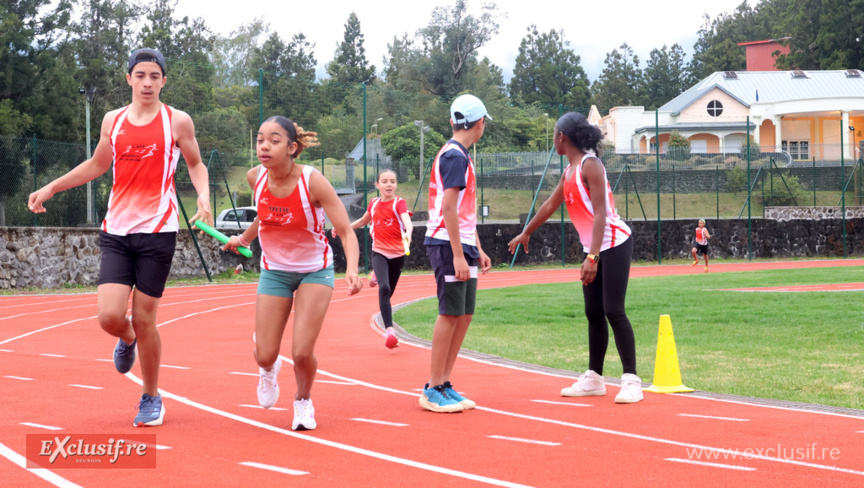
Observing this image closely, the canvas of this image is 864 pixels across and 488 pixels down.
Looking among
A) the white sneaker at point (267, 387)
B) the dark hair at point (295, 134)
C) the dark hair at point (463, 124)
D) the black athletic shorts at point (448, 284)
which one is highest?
the dark hair at point (463, 124)

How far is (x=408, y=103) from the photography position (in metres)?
31.9

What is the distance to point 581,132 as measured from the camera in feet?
21.6

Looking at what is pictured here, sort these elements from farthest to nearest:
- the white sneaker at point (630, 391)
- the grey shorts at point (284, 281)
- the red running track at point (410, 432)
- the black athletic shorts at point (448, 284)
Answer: the white sneaker at point (630, 391), the black athletic shorts at point (448, 284), the grey shorts at point (284, 281), the red running track at point (410, 432)

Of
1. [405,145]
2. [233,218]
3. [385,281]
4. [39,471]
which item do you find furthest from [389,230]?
[405,145]

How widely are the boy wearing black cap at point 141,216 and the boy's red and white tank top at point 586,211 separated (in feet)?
8.38

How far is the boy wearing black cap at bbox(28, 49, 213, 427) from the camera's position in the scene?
5477 mm

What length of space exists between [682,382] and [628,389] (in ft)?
3.62

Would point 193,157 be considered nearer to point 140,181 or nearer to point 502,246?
point 140,181

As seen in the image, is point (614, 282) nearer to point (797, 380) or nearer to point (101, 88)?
point (797, 380)

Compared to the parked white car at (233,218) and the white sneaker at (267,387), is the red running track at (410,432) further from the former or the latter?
the parked white car at (233,218)

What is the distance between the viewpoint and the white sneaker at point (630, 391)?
252 inches

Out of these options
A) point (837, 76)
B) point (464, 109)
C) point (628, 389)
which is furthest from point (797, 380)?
point (837, 76)

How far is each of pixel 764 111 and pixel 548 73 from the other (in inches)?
1978

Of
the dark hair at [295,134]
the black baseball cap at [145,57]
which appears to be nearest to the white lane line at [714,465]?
the dark hair at [295,134]
